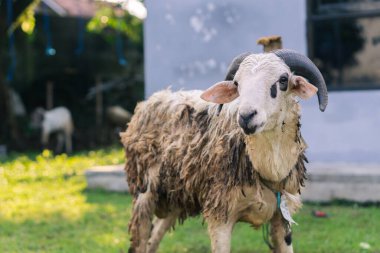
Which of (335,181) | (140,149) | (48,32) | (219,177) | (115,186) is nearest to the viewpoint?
(219,177)

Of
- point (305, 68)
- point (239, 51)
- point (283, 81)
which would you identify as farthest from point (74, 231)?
point (283, 81)

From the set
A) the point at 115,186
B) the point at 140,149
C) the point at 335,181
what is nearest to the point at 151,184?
the point at 140,149

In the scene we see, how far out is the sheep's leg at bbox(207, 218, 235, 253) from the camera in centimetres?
447

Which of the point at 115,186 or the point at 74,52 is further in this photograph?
the point at 74,52

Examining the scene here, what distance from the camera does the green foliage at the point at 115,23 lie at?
20344 millimetres

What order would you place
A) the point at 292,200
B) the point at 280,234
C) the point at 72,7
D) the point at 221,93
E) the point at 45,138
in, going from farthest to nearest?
the point at 72,7 → the point at 45,138 → the point at 280,234 → the point at 292,200 → the point at 221,93

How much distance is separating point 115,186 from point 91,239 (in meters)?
2.59

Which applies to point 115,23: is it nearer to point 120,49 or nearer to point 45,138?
point 120,49

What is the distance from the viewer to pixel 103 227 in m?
7.56

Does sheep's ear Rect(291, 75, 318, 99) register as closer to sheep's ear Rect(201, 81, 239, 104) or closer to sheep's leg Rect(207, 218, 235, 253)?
sheep's ear Rect(201, 81, 239, 104)

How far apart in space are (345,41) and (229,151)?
16.5 ft

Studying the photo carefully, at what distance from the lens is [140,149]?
17.8 feet

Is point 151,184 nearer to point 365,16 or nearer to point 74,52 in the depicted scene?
point 365,16

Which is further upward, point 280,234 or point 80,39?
point 80,39
